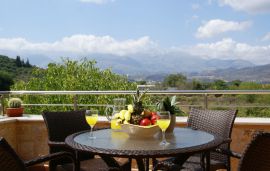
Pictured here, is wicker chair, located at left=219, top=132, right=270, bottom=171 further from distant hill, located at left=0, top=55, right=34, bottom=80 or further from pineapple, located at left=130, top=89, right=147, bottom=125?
distant hill, located at left=0, top=55, right=34, bottom=80

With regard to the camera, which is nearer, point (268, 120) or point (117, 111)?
point (117, 111)

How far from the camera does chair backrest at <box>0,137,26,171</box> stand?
1806 mm

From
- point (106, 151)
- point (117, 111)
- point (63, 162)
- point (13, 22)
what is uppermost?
point (13, 22)

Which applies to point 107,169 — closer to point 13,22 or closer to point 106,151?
point 106,151

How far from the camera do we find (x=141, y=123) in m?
2.51

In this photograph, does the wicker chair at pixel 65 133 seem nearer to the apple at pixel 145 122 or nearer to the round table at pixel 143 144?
the round table at pixel 143 144

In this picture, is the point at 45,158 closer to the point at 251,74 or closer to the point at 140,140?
the point at 140,140

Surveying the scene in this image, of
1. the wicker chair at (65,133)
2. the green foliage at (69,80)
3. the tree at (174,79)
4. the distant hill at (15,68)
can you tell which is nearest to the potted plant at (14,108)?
the wicker chair at (65,133)

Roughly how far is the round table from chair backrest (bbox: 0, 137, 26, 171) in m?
0.46

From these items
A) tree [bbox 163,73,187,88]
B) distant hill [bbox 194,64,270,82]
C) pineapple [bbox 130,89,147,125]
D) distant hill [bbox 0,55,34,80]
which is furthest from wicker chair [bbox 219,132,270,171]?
distant hill [bbox 194,64,270,82]

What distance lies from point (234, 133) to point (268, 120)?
0.48 meters

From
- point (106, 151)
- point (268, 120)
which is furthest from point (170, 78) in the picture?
point (106, 151)

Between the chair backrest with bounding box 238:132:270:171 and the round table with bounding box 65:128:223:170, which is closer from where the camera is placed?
the chair backrest with bounding box 238:132:270:171

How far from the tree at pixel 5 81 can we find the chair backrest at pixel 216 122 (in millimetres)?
19958
